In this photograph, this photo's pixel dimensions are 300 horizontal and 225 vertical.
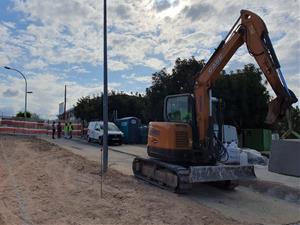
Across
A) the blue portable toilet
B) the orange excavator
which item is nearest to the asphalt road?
the orange excavator

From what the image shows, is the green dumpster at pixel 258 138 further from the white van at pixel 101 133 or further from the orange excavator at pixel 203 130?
the orange excavator at pixel 203 130

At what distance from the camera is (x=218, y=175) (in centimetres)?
1343

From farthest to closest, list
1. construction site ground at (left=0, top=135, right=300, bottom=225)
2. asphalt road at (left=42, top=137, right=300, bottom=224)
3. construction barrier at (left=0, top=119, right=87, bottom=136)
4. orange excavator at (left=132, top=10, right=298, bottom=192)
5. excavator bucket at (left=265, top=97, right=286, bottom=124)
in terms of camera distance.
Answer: construction barrier at (left=0, top=119, right=87, bottom=136) → orange excavator at (left=132, top=10, right=298, bottom=192) → excavator bucket at (left=265, top=97, right=286, bottom=124) → asphalt road at (left=42, top=137, right=300, bottom=224) → construction site ground at (left=0, top=135, right=300, bottom=225)

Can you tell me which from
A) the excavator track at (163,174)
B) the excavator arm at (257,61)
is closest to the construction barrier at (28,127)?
the excavator track at (163,174)

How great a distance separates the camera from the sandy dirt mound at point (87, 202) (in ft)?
32.1

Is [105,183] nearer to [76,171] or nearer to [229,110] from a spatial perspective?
[76,171]

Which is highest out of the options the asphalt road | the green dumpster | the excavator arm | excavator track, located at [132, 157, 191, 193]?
the excavator arm

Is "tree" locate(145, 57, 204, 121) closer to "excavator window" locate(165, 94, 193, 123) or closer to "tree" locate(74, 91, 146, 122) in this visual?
"tree" locate(74, 91, 146, 122)

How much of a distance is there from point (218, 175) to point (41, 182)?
5480mm

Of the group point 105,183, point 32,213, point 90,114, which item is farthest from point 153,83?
point 32,213

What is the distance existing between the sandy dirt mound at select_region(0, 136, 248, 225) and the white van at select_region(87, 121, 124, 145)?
18.7m

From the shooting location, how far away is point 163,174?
47.0 ft

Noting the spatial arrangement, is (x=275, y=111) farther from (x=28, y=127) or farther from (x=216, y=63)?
(x=28, y=127)

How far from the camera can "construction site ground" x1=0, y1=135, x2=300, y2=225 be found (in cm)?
998
